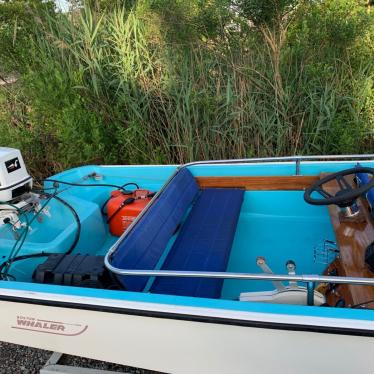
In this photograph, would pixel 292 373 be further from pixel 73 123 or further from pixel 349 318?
pixel 73 123

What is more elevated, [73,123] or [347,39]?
[347,39]

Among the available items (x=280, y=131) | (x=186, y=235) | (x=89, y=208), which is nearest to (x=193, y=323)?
(x=186, y=235)

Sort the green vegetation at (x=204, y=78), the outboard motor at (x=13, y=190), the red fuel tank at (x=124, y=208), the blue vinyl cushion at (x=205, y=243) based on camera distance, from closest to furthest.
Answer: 1. the blue vinyl cushion at (x=205, y=243)
2. the outboard motor at (x=13, y=190)
3. the red fuel tank at (x=124, y=208)
4. the green vegetation at (x=204, y=78)

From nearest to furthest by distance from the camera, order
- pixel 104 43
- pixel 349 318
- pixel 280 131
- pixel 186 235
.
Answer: pixel 349 318
pixel 186 235
pixel 280 131
pixel 104 43

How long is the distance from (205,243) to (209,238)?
54 millimetres

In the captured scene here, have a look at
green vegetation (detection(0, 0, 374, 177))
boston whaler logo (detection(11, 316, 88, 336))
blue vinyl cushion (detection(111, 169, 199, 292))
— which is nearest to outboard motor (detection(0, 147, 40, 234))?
boston whaler logo (detection(11, 316, 88, 336))

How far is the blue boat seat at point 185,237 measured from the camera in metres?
1.67

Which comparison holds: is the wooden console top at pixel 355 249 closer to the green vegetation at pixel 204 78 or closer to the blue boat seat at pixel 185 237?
the blue boat seat at pixel 185 237

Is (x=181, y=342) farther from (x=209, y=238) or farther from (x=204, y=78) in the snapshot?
(x=204, y=78)

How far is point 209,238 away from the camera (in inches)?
81.3

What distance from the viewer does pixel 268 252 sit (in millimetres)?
2234

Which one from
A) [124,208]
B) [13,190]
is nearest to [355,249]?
[124,208]

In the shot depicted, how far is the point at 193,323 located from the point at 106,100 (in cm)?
271

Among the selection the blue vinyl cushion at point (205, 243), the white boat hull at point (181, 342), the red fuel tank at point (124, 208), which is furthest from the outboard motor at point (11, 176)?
the blue vinyl cushion at point (205, 243)
